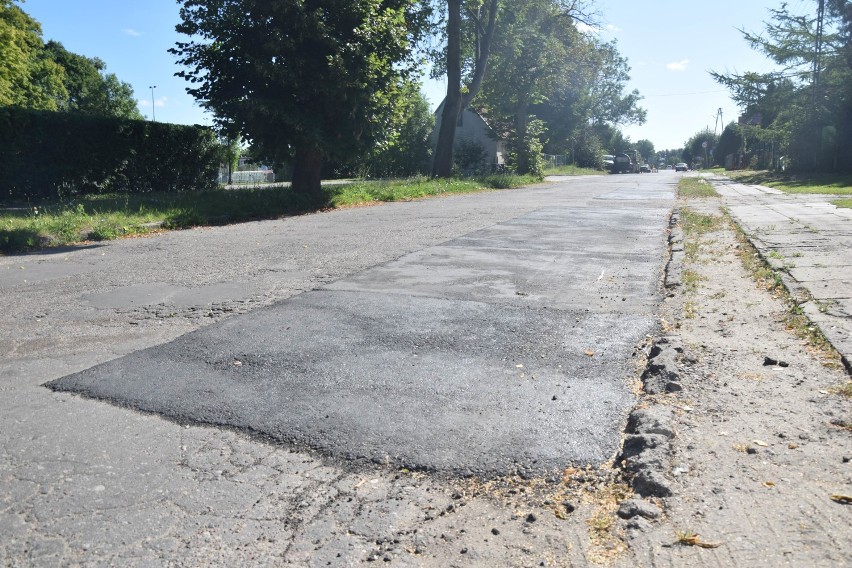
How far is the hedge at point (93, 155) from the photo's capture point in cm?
1706

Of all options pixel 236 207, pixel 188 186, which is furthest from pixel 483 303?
pixel 188 186

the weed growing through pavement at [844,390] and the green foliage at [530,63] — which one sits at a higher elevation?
the green foliage at [530,63]

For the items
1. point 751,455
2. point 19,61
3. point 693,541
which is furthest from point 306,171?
point 19,61

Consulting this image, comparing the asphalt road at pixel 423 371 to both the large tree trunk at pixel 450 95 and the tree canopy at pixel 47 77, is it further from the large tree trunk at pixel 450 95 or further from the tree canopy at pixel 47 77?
the large tree trunk at pixel 450 95

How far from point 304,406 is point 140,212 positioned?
36.9 ft

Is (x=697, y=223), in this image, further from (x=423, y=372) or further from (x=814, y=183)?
(x=814, y=183)

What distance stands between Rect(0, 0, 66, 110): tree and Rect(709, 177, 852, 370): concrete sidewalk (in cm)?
2888

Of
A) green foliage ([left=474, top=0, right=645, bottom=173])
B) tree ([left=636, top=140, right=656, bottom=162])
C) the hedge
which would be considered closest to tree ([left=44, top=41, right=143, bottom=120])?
green foliage ([left=474, top=0, right=645, bottom=173])

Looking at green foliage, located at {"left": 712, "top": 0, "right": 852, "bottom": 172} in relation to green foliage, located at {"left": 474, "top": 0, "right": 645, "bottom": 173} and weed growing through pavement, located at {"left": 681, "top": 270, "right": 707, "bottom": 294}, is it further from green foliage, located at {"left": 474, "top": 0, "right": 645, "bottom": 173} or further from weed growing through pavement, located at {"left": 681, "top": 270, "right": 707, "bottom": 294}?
weed growing through pavement, located at {"left": 681, "top": 270, "right": 707, "bottom": 294}

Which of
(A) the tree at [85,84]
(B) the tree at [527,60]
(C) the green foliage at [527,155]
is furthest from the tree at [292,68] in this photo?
(A) the tree at [85,84]

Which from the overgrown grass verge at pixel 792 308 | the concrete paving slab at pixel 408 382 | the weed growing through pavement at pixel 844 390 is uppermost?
the overgrown grass verge at pixel 792 308

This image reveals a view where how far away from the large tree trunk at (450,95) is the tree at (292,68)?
14242 millimetres

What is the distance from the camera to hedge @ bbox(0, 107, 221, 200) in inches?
672

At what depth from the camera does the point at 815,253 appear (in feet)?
29.7
